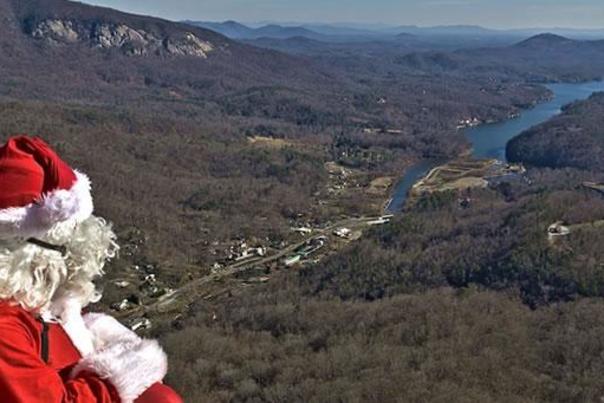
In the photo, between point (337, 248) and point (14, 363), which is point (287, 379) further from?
point (337, 248)

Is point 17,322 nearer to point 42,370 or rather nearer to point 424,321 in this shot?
point 42,370

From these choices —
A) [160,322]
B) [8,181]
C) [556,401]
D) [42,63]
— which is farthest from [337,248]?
[42,63]

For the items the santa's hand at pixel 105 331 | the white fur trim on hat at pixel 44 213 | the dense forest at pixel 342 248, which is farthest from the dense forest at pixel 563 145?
the white fur trim on hat at pixel 44 213

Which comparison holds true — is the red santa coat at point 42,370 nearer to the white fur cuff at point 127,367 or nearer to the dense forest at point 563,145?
the white fur cuff at point 127,367

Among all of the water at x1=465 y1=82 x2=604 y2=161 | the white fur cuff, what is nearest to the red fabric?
the white fur cuff

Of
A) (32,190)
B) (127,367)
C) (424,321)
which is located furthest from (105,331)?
(424,321)

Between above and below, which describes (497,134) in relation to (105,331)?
below

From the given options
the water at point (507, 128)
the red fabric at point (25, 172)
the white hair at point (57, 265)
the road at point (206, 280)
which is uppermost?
the red fabric at point (25, 172)
